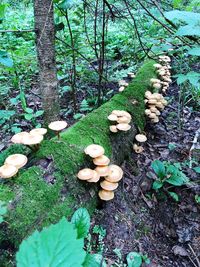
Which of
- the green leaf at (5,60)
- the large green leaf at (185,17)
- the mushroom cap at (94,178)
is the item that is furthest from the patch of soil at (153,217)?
the large green leaf at (185,17)

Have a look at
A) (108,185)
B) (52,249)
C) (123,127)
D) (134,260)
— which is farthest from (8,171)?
(123,127)

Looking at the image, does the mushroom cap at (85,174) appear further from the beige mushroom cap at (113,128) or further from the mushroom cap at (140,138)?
the mushroom cap at (140,138)

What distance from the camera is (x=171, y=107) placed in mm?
4961

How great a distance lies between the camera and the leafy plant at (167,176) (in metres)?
3.04

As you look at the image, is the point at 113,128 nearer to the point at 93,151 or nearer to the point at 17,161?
the point at 93,151

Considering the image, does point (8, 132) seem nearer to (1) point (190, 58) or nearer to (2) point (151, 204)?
(2) point (151, 204)

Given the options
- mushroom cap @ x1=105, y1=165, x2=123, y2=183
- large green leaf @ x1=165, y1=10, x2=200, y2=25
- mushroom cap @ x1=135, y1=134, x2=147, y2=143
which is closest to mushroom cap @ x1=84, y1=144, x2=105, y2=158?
mushroom cap @ x1=105, y1=165, x2=123, y2=183

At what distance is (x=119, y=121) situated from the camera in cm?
320

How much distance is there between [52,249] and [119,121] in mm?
2343

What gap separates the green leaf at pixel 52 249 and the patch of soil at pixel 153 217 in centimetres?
141

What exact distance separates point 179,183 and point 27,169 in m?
1.82

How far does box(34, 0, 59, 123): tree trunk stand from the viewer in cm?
303

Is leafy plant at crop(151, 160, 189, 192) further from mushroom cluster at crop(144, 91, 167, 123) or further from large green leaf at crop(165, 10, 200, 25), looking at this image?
large green leaf at crop(165, 10, 200, 25)

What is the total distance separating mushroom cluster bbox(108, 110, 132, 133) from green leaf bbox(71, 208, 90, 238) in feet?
4.21
